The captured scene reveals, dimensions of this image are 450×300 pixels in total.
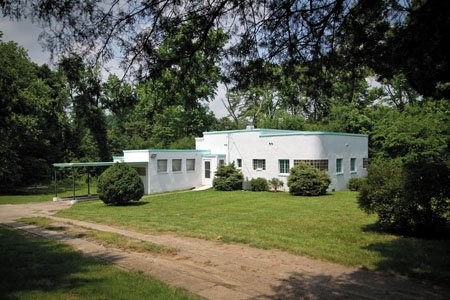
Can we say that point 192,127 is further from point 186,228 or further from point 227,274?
point 227,274

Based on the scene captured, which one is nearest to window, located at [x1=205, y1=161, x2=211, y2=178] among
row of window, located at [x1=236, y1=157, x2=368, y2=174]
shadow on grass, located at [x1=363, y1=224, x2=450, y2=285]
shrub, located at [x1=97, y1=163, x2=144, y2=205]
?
row of window, located at [x1=236, y1=157, x2=368, y2=174]

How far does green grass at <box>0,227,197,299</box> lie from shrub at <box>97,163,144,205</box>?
508 inches

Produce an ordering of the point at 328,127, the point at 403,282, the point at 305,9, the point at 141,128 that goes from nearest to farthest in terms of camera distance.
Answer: the point at 305,9 < the point at 403,282 < the point at 328,127 < the point at 141,128

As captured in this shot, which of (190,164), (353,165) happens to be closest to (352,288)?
(353,165)

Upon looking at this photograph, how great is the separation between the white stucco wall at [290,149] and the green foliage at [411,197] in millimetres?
14558

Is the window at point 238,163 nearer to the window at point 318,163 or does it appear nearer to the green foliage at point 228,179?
the green foliage at point 228,179

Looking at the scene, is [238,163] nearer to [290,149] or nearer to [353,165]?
[290,149]

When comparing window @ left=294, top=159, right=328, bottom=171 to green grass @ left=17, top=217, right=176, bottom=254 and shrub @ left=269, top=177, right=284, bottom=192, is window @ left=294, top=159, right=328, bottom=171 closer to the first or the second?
shrub @ left=269, top=177, right=284, bottom=192

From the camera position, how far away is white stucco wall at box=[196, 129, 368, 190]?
91.0 feet

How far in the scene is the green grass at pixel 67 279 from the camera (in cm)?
644

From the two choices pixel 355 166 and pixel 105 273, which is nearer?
pixel 105 273

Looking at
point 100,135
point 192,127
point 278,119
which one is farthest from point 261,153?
point 100,135

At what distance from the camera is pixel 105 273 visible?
785 cm

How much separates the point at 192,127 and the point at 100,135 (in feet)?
35.9
